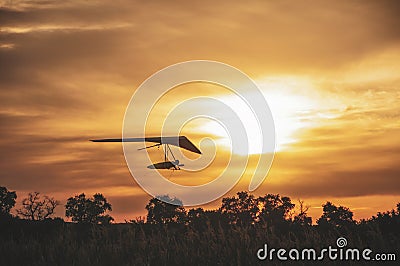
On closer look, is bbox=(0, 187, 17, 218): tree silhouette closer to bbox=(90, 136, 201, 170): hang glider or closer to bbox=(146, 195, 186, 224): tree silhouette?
bbox=(146, 195, 186, 224): tree silhouette

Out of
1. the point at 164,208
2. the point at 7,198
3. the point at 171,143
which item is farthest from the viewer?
the point at 7,198

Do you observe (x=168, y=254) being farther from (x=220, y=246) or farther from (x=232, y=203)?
(x=232, y=203)

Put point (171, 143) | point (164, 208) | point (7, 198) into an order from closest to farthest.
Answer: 1. point (171, 143)
2. point (164, 208)
3. point (7, 198)

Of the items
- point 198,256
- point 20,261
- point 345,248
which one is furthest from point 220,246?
point 20,261

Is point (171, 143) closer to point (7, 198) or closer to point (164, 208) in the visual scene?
point (164, 208)

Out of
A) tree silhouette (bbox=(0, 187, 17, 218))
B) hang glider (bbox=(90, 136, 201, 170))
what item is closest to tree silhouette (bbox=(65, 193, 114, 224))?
tree silhouette (bbox=(0, 187, 17, 218))

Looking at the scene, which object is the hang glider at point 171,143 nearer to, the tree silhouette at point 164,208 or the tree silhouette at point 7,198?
the tree silhouette at point 164,208

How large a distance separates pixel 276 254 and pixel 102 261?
5.59m

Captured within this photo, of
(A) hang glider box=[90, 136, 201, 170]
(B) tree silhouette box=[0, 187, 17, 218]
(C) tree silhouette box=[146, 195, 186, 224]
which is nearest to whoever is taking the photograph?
(A) hang glider box=[90, 136, 201, 170]

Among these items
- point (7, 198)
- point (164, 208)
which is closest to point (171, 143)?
point (164, 208)

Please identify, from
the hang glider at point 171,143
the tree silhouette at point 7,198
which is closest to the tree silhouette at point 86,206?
the tree silhouette at point 7,198

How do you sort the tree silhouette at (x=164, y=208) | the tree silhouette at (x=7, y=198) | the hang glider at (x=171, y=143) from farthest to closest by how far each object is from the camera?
the tree silhouette at (x=7, y=198)
the tree silhouette at (x=164, y=208)
the hang glider at (x=171, y=143)

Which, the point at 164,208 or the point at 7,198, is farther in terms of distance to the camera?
the point at 7,198

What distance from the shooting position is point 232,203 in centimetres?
8056
